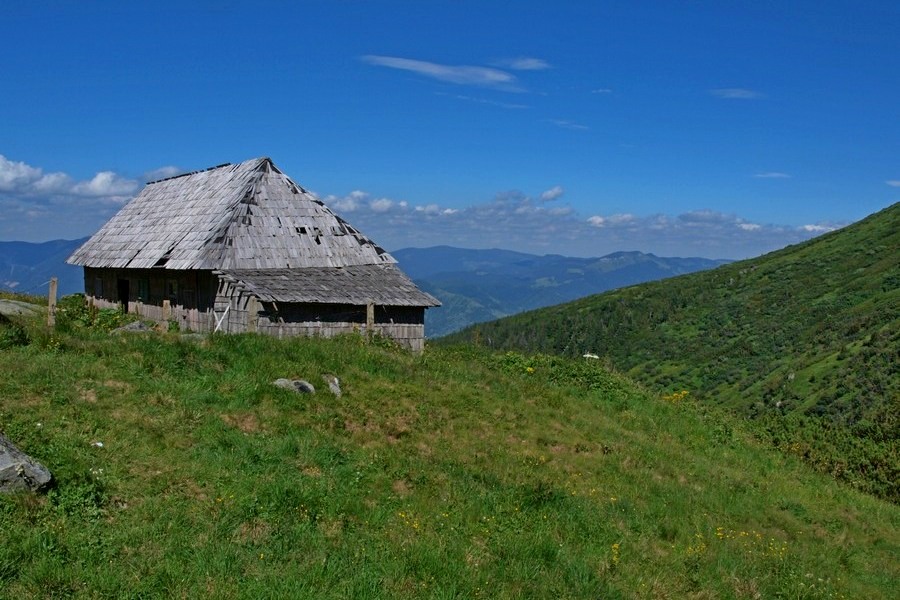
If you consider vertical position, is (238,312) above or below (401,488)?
above

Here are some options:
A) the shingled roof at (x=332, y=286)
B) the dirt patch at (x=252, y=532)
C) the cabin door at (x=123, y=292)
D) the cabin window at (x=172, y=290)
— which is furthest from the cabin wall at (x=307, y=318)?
the dirt patch at (x=252, y=532)

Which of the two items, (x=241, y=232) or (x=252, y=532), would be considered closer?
(x=252, y=532)

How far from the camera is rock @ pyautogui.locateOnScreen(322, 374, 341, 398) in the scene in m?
13.8

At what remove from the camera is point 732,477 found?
15.2 m

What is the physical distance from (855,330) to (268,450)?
60038mm

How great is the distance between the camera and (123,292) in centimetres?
3164

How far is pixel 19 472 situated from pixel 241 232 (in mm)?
19016

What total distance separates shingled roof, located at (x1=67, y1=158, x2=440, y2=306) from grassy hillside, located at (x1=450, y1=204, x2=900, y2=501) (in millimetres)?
5293

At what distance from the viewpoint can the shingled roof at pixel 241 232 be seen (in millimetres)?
25688

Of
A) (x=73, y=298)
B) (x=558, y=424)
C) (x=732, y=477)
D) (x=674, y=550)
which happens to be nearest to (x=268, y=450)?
(x=674, y=550)


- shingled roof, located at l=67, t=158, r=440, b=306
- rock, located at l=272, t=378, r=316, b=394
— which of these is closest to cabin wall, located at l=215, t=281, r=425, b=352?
shingled roof, located at l=67, t=158, r=440, b=306

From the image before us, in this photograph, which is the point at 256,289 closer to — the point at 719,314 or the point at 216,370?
the point at 216,370

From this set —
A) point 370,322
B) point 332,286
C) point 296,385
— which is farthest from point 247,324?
point 296,385

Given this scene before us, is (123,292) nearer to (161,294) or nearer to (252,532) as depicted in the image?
(161,294)
